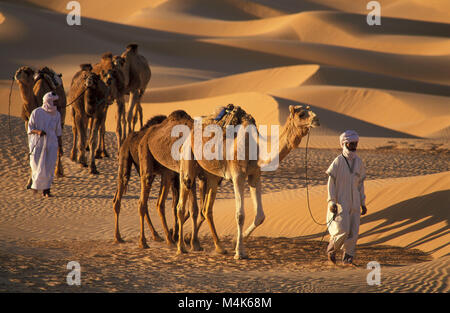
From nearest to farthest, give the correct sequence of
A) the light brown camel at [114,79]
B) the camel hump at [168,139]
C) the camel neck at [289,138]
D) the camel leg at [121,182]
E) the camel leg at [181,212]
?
the camel neck at [289,138] < the camel leg at [181,212] < the camel hump at [168,139] < the camel leg at [121,182] < the light brown camel at [114,79]

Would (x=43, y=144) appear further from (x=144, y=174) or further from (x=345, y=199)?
(x=345, y=199)

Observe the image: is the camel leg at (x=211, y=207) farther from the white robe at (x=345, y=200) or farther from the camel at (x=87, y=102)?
the camel at (x=87, y=102)

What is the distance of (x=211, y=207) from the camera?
32.6 feet

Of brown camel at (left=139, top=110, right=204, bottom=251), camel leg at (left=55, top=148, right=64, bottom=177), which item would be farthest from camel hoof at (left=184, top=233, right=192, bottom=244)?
camel leg at (left=55, top=148, right=64, bottom=177)

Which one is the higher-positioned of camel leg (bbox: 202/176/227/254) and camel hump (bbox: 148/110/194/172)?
camel hump (bbox: 148/110/194/172)

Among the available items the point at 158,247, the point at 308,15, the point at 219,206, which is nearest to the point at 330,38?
the point at 308,15

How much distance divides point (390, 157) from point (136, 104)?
7814mm

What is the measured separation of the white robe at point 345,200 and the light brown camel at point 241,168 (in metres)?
0.63

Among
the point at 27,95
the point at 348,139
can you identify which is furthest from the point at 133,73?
the point at 348,139

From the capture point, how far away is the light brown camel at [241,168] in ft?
29.1

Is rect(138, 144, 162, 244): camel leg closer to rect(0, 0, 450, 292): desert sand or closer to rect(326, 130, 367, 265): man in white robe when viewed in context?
rect(0, 0, 450, 292): desert sand

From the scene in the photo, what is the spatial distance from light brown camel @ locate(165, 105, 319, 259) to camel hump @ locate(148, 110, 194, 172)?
29 cm

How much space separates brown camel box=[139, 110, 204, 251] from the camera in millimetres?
9898

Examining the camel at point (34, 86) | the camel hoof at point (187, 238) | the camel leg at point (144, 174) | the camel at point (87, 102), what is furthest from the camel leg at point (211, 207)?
the camel at point (87, 102)
